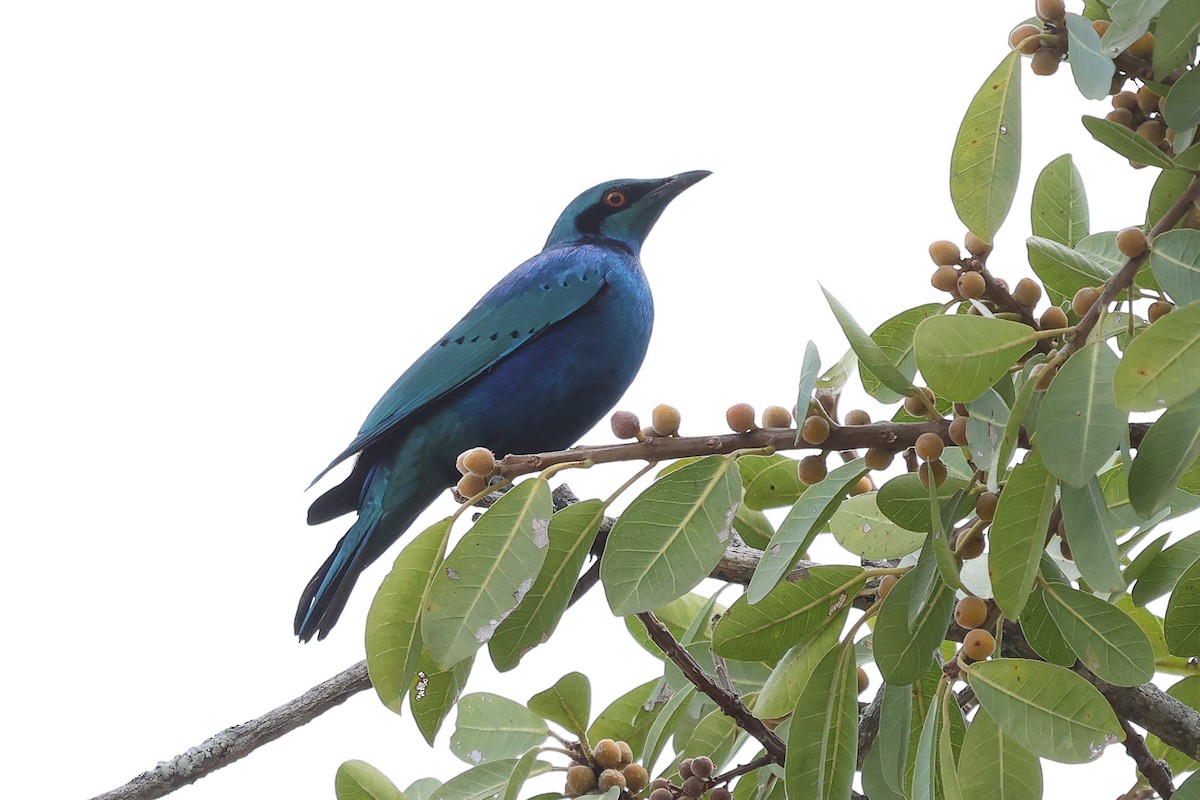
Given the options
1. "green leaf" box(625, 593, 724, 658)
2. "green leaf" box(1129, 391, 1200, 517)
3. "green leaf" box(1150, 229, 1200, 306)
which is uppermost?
"green leaf" box(1150, 229, 1200, 306)

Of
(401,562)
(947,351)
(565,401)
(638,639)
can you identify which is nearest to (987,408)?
(947,351)

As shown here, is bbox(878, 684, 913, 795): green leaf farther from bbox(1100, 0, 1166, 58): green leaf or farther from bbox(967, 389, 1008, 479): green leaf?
bbox(1100, 0, 1166, 58): green leaf

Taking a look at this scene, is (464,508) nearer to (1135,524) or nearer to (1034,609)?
(1034,609)

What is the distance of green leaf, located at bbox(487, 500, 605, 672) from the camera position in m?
1.83

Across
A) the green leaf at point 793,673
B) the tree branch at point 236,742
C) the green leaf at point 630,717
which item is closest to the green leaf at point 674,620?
the green leaf at point 630,717

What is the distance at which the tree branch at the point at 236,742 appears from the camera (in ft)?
9.09

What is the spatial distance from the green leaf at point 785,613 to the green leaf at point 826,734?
0.12 metres

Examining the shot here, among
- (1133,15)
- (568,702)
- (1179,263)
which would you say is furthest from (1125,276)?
(568,702)

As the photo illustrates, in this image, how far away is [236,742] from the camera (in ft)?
9.42

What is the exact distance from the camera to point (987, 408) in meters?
1.60

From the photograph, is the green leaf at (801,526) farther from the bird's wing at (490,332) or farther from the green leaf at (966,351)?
the bird's wing at (490,332)

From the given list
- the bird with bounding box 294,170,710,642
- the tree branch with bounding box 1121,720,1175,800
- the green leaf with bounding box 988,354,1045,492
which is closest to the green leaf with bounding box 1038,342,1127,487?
the green leaf with bounding box 988,354,1045,492

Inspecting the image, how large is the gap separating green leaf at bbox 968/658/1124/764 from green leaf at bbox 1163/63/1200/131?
71 centimetres

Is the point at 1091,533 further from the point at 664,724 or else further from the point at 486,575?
the point at 664,724
